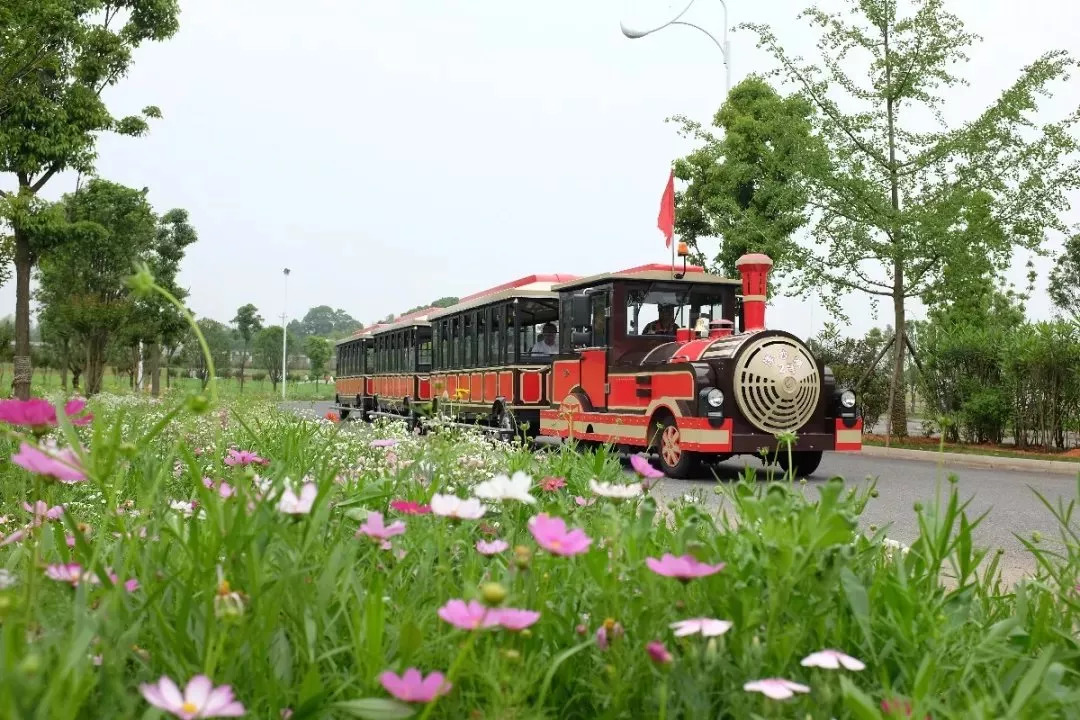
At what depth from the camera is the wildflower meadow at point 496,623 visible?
126 cm

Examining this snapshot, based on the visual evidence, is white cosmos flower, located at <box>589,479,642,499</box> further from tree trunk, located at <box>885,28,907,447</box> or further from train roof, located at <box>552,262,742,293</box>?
tree trunk, located at <box>885,28,907,447</box>

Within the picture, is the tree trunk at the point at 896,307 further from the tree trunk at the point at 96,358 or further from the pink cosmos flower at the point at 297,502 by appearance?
the tree trunk at the point at 96,358

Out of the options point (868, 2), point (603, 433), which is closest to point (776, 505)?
point (603, 433)

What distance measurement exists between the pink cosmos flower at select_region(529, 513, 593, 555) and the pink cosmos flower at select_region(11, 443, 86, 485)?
26.1 inches

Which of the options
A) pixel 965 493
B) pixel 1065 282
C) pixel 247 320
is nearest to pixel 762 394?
pixel 965 493

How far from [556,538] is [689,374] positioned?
8988 mm

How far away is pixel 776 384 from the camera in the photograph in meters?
10.2

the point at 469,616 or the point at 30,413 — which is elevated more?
the point at 30,413

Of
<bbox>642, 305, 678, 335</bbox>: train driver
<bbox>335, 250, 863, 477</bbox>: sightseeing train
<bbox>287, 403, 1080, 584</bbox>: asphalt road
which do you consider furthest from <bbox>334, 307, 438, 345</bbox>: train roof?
<bbox>642, 305, 678, 335</bbox>: train driver

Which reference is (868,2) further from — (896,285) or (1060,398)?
(1060,398)

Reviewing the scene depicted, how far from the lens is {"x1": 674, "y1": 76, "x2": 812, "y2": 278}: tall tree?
20.2 m

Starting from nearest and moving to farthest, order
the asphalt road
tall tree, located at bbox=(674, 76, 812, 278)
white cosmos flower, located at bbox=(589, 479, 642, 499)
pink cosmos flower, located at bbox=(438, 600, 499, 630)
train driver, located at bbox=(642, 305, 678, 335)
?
1. pink cosmos flower, located at bbox=(438, 600, 499, 630)
2. white cosmos flower, located at bbox=(589, 479, 642, 499)
3. the asphalt road
4. train driver, located at bbox=(642, 305, 678, 335)
5. tall tree, located at bbox=(674, 76, 812, 278)

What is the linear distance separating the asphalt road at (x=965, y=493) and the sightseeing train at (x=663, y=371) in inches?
21.7

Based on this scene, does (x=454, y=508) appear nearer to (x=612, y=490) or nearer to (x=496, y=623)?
(x=612, y=490)
